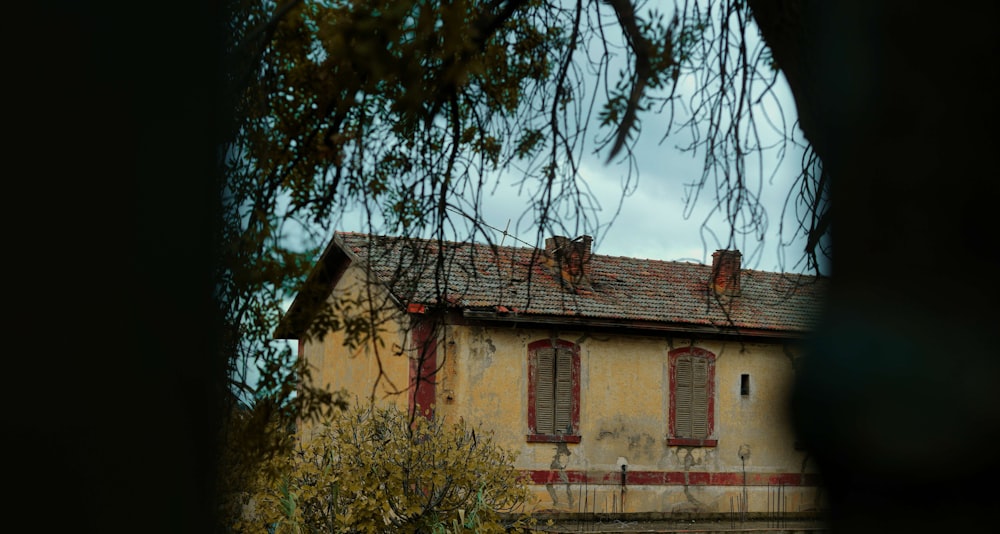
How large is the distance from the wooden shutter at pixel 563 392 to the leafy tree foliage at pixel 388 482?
7157 millimetres

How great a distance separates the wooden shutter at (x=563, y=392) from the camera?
16188mm

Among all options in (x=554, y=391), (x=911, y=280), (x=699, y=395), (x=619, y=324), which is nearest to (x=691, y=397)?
(x=699, y=395)

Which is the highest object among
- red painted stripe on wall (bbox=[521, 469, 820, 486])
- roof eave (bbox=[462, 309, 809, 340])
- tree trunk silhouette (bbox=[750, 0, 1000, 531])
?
roof eave (bbox=[462, 309, 809, 340])

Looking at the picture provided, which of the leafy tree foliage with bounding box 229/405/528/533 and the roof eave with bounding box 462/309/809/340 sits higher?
the roof eave with bounding box 462/309/809/340

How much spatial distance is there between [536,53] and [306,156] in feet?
3.40

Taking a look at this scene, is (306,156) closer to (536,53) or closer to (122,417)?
(536,53)

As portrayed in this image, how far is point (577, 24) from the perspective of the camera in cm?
356

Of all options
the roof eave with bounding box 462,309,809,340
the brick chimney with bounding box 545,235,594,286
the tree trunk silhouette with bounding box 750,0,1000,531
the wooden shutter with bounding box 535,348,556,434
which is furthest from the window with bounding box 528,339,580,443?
the tree trunk silhouette with bounding box 750,0,1000,531

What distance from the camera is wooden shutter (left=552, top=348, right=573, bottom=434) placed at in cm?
1619

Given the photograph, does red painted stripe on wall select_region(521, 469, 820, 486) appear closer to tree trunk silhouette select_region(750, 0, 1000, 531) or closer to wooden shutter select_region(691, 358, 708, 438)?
wooden shutter select_region(691, 358, 708, 438)

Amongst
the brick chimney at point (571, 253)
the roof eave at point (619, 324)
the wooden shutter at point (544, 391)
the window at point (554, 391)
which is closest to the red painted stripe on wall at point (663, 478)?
the window at point (554, 391)

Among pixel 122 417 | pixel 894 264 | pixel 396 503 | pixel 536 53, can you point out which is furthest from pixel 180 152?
pixel 396 503

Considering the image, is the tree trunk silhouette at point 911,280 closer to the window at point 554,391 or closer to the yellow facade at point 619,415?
the yellow facade at point 619,415

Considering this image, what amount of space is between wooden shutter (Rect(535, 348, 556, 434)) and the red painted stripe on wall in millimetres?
671
